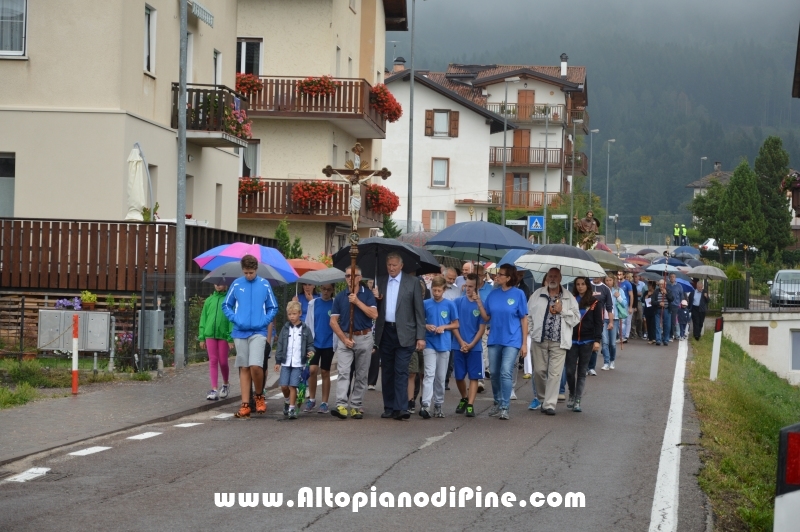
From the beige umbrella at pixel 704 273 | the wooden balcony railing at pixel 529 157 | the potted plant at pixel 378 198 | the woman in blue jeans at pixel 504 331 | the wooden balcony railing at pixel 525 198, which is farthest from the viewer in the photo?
the wooden balcony railing at pixel 529 157

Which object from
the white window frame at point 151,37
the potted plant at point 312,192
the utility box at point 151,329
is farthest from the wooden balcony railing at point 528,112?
the utility box at point 151,329

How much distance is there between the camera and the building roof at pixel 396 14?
165 ft

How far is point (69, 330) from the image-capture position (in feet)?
63.3

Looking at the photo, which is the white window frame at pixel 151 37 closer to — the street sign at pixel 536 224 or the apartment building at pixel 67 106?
the apartment building at pixel 67 106

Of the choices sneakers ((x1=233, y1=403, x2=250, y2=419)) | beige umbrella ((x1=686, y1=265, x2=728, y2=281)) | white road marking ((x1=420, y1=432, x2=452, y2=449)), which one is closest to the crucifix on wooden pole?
sneakers ((x1=233, y1=403, x2=250, y2=419))

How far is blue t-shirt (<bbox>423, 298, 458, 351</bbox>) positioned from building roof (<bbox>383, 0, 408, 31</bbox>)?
36.6 m

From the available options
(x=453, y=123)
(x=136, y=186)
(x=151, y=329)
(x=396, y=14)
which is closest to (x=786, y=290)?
(x=396, y=14)

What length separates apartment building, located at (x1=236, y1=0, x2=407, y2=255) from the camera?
39.9 metres

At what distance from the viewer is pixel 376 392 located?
58.4 ft

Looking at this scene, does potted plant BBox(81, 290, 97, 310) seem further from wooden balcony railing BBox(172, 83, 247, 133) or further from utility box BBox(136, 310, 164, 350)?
wooden balcony railing BBox(172, 83, 247, 133)

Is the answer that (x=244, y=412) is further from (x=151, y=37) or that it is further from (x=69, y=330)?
(x=151, y=37)

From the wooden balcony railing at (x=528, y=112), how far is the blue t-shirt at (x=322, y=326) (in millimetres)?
74249

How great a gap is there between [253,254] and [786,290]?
3780 cm

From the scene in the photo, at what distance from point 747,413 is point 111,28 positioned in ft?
45.4
